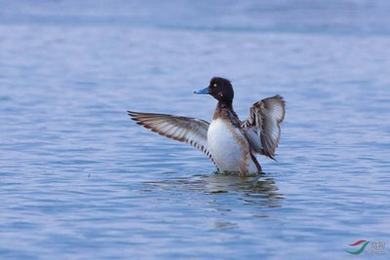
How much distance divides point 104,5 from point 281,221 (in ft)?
69.3

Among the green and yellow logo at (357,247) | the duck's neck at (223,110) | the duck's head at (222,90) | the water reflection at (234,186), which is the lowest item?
the green and yellow logo at (357,247)

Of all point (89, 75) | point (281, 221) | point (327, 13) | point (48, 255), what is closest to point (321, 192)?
point (281, 221)

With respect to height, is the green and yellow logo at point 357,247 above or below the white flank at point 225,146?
below

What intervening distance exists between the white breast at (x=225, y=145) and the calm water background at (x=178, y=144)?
249 mm

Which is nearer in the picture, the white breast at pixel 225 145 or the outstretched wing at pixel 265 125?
the outstretched wing at pixel 265 125

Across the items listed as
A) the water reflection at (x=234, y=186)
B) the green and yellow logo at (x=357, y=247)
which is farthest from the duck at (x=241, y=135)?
the green and yellow logo at (x=357, y=247)

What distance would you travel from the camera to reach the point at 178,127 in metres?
12.1

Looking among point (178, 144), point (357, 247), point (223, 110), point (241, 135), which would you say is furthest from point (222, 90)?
point (357, 247)

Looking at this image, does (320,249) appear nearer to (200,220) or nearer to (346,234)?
(346,234)

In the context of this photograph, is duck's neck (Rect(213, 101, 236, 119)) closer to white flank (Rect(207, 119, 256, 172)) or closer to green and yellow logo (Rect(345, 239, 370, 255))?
white flank (Rect(207, 119, 256, 172))

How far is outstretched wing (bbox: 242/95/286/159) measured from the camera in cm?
1120

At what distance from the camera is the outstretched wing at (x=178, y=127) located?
12.0 m

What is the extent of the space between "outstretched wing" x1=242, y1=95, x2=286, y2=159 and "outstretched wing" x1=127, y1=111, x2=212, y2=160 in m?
0.58

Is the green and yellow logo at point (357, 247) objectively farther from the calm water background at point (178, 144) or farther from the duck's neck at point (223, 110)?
the duck's neck at point (223, 110)
